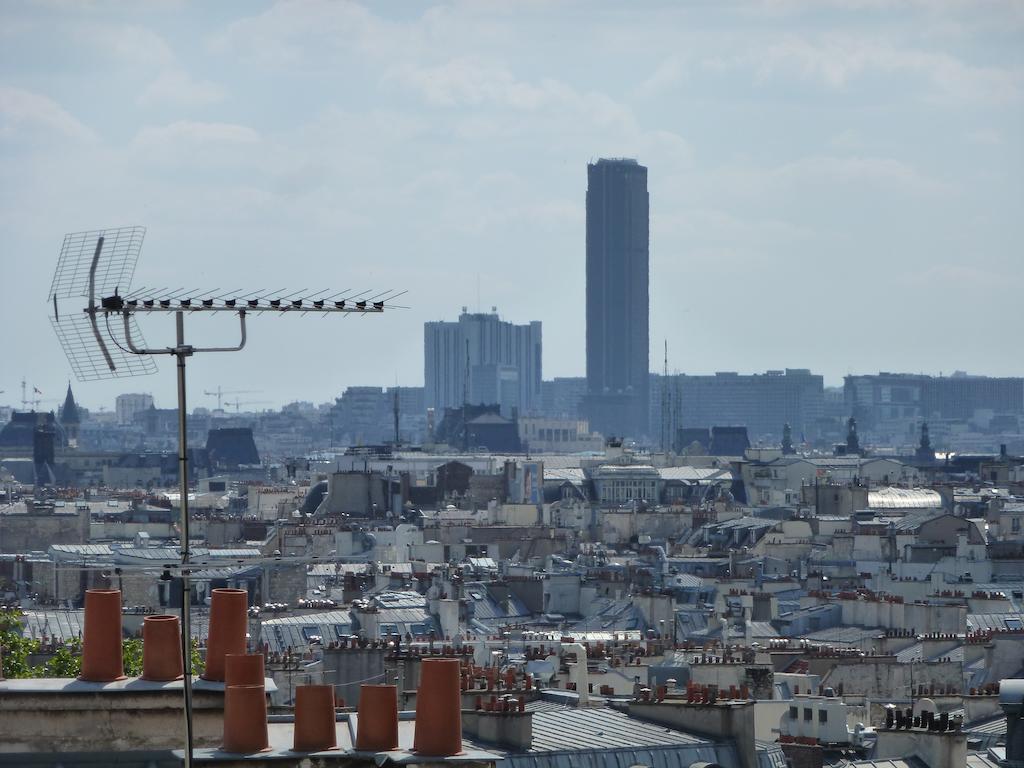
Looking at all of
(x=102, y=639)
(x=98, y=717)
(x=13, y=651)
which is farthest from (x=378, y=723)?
(x=13, y=651)

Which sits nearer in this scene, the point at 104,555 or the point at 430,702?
the point at 430,702

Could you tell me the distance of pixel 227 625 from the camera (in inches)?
690

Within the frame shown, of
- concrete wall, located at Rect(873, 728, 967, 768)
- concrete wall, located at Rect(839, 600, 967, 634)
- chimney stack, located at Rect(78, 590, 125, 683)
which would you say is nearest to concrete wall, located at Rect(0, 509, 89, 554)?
concrete wall, located at Rect(839, 600, 967, 634)

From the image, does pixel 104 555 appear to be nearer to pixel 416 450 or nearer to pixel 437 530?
pixel 437 530

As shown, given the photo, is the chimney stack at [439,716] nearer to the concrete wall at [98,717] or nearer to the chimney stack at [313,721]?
the chimney stack at [313,721]

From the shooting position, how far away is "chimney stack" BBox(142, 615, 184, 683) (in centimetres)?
1692

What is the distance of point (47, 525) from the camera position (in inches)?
3996

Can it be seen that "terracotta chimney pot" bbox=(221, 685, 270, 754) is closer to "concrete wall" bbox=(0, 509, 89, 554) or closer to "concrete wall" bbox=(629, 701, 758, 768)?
"concrete wall" bbox=(629, 701, 758, 768)

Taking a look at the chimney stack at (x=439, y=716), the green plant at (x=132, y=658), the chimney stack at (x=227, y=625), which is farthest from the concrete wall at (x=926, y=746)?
the chimney stack at (x=439, y=716)

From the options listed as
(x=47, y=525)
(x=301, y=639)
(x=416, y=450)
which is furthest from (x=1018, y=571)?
(x=416, y=450)

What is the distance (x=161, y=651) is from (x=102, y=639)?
0.35 meters

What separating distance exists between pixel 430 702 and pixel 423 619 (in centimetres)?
4148

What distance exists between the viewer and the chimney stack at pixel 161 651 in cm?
1692

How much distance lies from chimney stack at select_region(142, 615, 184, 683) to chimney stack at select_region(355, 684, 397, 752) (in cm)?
109
